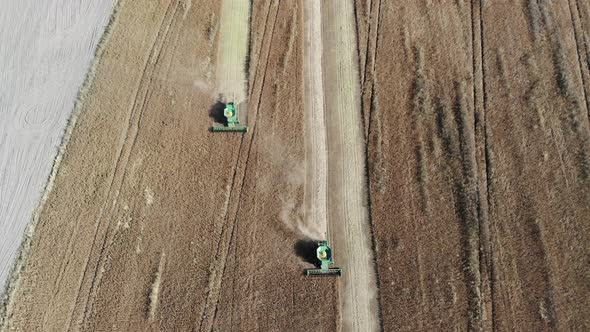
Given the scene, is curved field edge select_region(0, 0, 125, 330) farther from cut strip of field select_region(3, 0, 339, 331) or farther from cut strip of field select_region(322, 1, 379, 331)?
cut strip of field select_region(322, 1, 379, 331)

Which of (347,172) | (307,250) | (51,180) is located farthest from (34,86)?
(347,172)

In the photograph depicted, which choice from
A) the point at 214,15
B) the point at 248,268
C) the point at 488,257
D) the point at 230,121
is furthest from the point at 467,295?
the point at 214,15

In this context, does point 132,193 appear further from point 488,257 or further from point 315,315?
point 488,257

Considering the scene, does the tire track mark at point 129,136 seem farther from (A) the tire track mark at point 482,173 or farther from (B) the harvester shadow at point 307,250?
(A) the tire track mark at point 482,173

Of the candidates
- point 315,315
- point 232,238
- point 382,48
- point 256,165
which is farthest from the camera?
point 382,48

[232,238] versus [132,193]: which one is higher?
[132,193]

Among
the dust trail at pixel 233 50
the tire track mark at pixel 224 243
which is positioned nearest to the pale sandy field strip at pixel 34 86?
A: the dust trail at pixel 233 50

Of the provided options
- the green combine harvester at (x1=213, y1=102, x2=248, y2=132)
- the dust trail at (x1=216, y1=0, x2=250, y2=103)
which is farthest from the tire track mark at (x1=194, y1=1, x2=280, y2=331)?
the dust trail at (x1=216, y1=0, x2=250, y2=103)

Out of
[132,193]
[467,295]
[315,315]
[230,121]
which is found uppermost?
[230,121]
